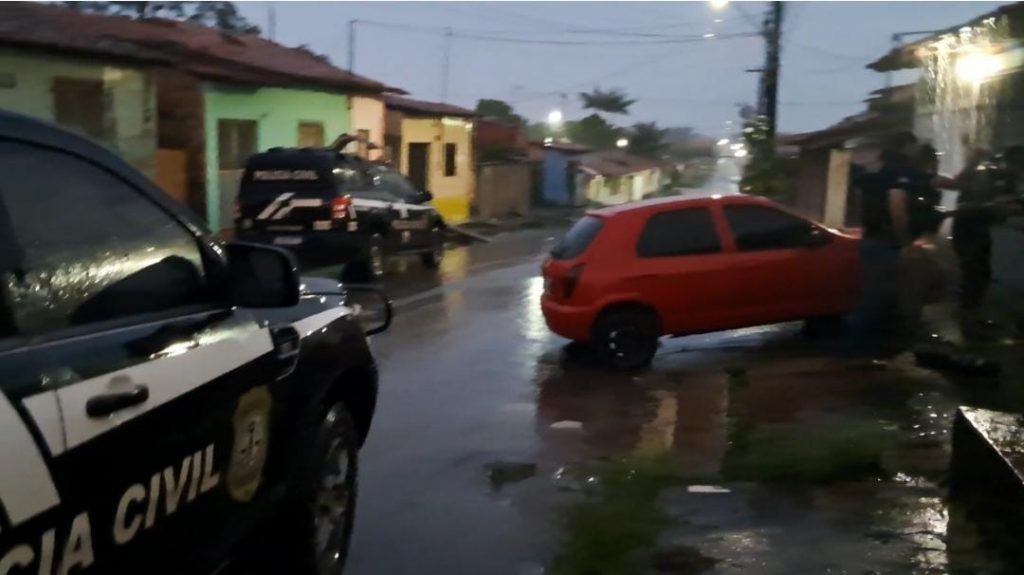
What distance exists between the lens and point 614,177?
56.8 meters

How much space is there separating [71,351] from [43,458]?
0.34m

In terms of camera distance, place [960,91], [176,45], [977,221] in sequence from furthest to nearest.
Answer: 1. [176,45]
2. [960,91]
3. [977,221]

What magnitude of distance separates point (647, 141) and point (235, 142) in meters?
58.6

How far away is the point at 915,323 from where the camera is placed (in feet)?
38.8

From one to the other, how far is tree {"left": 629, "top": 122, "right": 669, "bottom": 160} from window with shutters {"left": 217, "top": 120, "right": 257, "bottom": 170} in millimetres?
55433

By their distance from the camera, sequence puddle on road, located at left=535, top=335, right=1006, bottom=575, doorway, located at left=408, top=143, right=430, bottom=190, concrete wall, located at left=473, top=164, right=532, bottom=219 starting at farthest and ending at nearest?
concrete wall, located at left=473, top=164, right=532, bottom=219
doorway, located at left=408, top=143, right=430, bottom=190
puddle on road, located at left=535, top=335, right=1006, bottom=575

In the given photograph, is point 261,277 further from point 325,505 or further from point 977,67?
point 977,67

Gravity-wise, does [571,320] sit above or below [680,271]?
below

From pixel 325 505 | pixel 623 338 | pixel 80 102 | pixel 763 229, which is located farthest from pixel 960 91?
pixel 325 505

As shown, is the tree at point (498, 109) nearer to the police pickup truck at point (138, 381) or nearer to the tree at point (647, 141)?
the tree at point (647, 141)

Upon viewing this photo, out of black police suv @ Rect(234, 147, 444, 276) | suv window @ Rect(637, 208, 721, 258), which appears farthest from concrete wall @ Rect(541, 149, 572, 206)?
suv window @ Rect(637, 208, 721, 258)

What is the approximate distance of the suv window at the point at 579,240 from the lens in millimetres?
10375

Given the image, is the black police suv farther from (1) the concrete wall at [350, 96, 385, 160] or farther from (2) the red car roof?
(1) the concrete wall at [350, 96, 385, 160]

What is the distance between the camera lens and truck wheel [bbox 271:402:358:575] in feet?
14.3
